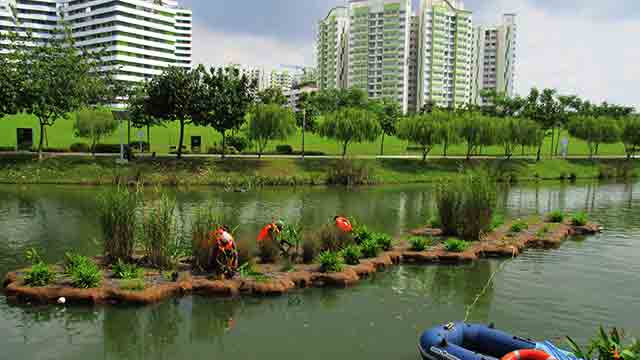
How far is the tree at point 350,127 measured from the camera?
56531 millimetres

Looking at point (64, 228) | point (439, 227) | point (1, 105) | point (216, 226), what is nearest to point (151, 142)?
point (1, 105)

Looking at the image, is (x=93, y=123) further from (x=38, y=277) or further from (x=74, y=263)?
(x=38, y=277)

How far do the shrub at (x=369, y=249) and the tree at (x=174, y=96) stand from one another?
32677mm

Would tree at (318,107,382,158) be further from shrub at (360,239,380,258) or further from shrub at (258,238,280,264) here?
shrub at (258,238,280,264)

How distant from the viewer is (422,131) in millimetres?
57969

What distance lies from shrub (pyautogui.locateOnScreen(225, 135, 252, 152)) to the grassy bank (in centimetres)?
576

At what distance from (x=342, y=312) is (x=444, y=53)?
16674 cm

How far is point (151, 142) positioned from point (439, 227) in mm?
47391

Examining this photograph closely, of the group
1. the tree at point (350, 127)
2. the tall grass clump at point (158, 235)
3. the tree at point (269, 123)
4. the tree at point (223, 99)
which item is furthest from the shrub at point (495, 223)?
the tree at point (350, 127)

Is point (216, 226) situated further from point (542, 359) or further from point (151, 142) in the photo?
point (151, 142)

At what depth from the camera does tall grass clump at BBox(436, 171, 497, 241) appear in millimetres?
21811

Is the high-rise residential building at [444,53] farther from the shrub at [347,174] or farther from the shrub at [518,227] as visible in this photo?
the shrub at [518,227]

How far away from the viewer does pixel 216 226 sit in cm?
1639

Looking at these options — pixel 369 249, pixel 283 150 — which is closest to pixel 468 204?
pixel 369 249
